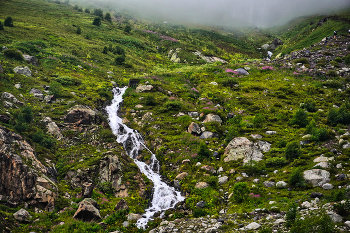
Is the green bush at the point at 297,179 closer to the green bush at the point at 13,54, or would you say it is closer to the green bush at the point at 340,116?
the green bush at the point at 340,116

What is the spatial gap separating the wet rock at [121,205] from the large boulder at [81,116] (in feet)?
46.4

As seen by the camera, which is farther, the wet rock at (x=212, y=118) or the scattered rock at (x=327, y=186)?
the wet rock at (x=212, y=118)

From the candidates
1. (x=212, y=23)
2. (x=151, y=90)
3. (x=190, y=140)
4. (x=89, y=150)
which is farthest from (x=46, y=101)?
(x=212, y=23)

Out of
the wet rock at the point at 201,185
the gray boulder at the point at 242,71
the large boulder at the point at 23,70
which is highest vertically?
the gray boulder at the point at 242,71

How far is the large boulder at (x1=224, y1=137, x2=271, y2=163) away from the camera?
23.1 m

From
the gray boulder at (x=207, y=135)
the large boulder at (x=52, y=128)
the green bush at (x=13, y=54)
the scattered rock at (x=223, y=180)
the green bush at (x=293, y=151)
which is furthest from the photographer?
the green bush at (x=13, y=54)

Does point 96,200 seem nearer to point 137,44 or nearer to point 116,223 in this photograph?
point 116,223

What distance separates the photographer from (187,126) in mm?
31859

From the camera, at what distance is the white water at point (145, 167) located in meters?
21.1

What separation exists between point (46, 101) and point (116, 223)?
22846 millimetres

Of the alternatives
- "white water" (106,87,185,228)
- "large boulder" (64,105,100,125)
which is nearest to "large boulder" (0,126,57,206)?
"white water" (106,87,185,228)

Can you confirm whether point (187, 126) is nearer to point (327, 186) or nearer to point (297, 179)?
point (297, 179)

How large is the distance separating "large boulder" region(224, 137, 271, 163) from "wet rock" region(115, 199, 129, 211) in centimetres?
1108

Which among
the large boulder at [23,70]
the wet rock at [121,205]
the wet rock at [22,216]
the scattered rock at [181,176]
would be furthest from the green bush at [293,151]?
the large boulder at [23,70]
